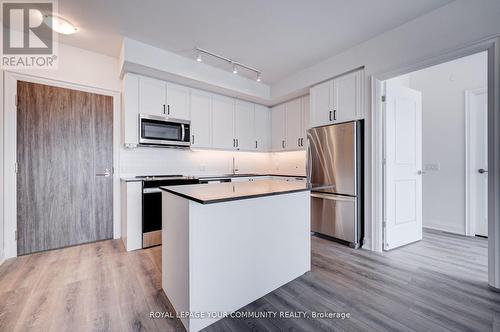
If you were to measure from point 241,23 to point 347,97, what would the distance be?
174cm

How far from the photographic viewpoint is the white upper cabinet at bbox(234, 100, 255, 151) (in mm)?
4406

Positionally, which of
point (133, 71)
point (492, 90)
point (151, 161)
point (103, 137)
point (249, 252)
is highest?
point (133, 71)

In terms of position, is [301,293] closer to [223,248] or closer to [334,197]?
[223,248]

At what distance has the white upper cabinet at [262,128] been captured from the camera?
15.6 ft

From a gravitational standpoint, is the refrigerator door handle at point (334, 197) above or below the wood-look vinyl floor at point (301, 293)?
above

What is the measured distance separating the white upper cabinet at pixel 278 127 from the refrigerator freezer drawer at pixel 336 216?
1579 millimetres

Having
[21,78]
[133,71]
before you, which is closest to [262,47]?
[133,71]

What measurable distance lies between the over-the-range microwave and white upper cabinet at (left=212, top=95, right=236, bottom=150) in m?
0.56

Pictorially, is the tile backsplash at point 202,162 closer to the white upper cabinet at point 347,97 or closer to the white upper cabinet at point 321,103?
the white upper cabinet at point 321,103

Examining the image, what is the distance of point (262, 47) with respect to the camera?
3.09 meters

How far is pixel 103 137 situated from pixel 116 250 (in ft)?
5.39

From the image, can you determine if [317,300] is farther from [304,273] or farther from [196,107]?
[196,107]

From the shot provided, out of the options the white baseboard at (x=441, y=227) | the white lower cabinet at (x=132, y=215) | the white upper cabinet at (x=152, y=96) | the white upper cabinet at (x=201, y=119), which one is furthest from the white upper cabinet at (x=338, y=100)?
the white lower cabinet at (x=132, y=215)
